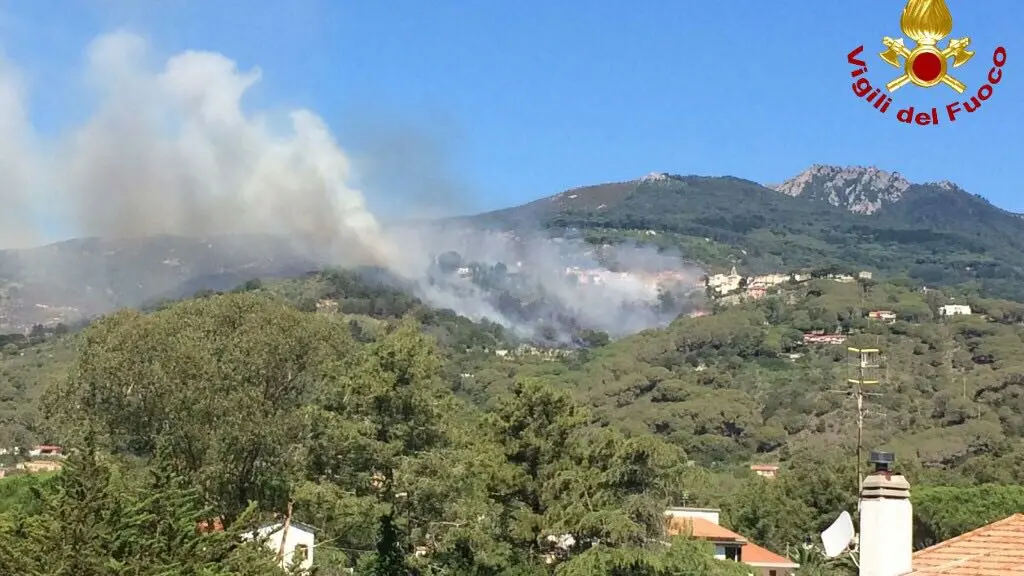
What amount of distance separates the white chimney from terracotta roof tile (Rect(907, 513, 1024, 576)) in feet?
0.74

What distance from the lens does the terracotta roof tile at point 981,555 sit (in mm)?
12617

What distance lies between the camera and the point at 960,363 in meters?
171

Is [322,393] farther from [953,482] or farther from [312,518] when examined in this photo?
[953,482]

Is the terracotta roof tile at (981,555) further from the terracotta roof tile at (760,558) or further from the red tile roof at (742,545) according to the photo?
the terracotta roof tile at (760,558)

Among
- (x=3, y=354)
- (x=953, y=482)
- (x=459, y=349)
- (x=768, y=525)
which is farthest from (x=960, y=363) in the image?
(x=3, y=354)

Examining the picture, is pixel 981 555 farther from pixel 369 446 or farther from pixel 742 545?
pixel 742 545

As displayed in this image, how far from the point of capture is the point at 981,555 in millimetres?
13141

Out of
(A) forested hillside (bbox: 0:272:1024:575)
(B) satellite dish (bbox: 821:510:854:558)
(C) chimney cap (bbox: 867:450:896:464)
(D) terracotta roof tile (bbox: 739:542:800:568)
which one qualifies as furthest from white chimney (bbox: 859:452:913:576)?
(D) terracotta roof tile (bbox: 739:542:800:568)

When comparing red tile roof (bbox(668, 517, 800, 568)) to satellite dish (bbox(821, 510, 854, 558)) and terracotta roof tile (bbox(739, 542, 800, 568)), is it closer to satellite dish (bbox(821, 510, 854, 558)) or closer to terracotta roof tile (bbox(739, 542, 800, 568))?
terracotta roof tile (bbox(739, 542, 800, 568))

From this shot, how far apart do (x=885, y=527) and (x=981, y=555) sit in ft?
3.86

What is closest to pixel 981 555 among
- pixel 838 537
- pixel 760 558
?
pixel 838 537

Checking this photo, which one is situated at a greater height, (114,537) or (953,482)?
(114,537)

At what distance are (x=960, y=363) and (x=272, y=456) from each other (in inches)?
5735

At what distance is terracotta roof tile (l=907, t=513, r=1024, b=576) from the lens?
12617mm
